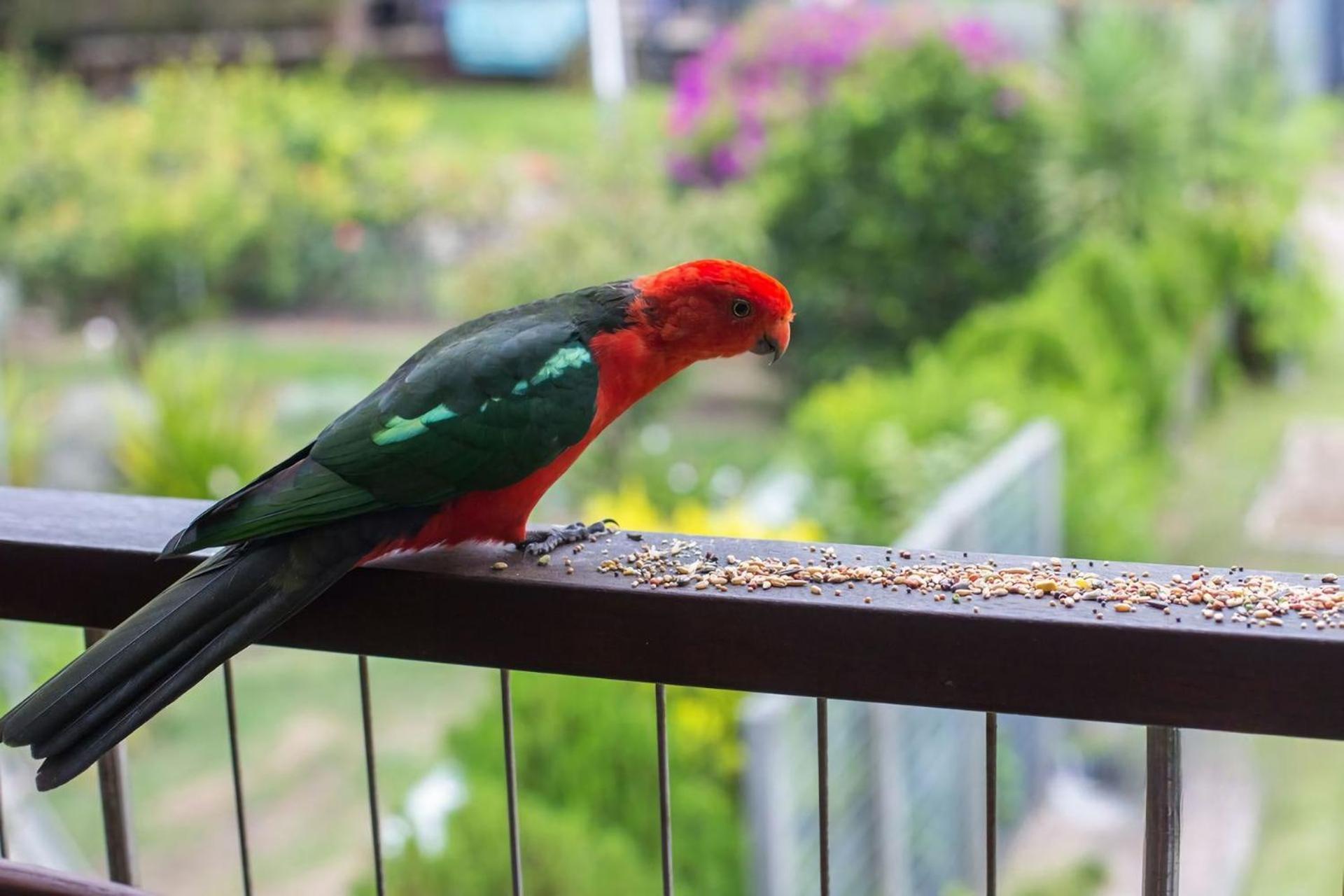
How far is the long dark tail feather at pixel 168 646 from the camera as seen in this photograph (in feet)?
3.10

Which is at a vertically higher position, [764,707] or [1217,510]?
[764,707]

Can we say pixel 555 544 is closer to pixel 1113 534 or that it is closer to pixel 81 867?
pixel 81 867

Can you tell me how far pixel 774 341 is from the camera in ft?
4.39

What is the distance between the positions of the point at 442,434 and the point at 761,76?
8.31 m

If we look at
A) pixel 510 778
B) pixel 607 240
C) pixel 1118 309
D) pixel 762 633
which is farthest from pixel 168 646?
pixel 607 240

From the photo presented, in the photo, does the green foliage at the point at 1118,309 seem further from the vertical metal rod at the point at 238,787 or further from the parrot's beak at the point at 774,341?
the vertical metal rod at the point at 238,787

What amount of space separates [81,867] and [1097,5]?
7.32m

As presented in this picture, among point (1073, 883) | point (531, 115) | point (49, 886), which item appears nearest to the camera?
point (49, 886)

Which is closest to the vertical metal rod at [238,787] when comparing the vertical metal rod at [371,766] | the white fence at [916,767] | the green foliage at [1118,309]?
the vertical metal rod at [371,766]

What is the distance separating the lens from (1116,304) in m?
6.19

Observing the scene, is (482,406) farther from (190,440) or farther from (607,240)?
(607,240)

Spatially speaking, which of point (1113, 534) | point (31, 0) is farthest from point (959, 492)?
point (31, 0)

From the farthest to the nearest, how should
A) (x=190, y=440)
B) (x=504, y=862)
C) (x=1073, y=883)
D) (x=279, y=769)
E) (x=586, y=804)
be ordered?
(x=190, y=440) < (x=279, y=769) < (x=1073, y=883) < (x=586, y=804) < (x=504, y=862)

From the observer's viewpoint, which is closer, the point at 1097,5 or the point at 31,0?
the point at 1097,5
